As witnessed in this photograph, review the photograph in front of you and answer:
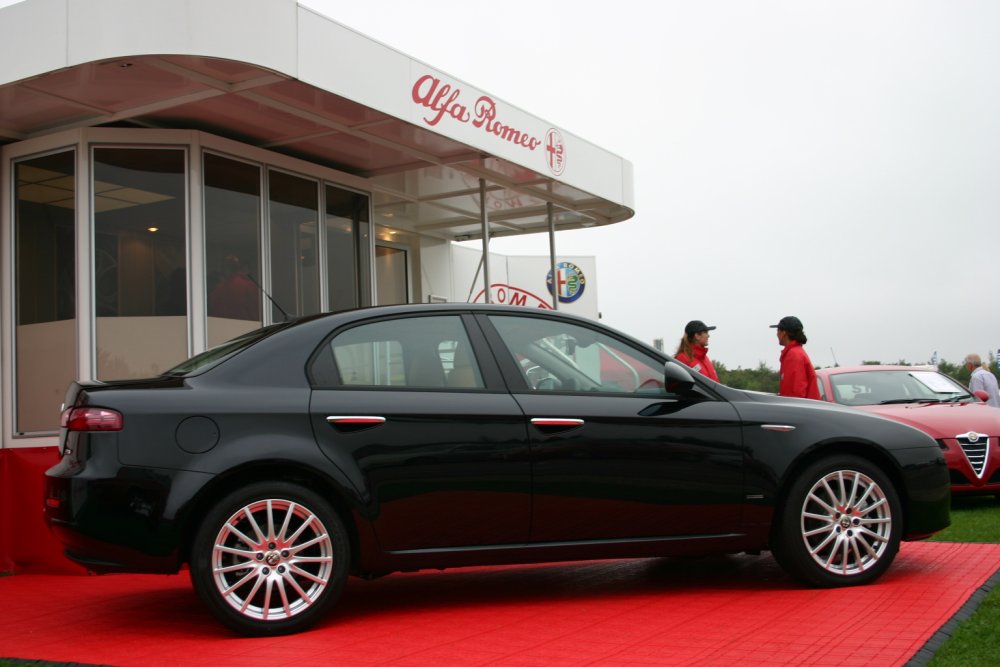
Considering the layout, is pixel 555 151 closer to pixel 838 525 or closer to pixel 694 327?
pixel 694 327

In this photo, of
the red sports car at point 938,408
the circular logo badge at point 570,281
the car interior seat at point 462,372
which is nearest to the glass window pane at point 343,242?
the red sports car at point 938,408

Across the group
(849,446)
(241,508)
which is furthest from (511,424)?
(849,446)

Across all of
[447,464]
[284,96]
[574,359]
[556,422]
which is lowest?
[447,464]

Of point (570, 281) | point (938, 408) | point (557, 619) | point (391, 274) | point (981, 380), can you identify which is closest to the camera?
point (557, 619)

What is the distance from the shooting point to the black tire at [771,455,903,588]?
5.57 m

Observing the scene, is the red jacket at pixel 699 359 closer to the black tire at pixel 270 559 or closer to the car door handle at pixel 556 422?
the car door handle at pixel 556 422

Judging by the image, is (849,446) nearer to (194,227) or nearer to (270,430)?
(270,430)

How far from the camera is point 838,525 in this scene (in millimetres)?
5629

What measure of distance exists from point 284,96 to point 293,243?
2.49 metres

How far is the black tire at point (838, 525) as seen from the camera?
557cm

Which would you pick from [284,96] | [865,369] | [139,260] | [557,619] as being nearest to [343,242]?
[139,260]

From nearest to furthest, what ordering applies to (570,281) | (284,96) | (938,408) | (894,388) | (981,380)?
1. (284,96)
2. (938,408)
3. (894,388)
4. (981,380)
5. (570,281)

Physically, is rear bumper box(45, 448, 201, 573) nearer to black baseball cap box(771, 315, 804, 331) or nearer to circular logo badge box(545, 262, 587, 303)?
black baseball cap box(771, 315, 804, 331)

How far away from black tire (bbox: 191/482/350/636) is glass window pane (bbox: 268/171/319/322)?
526cm
